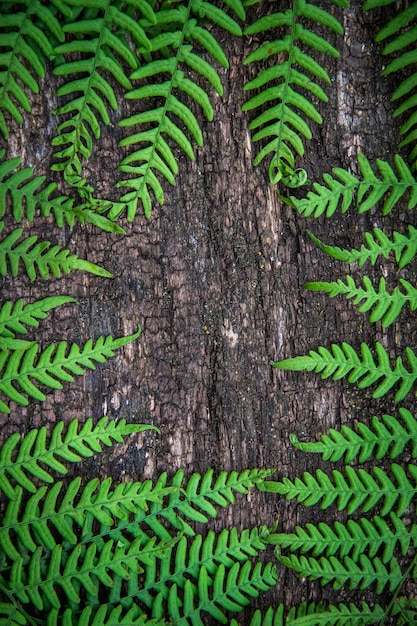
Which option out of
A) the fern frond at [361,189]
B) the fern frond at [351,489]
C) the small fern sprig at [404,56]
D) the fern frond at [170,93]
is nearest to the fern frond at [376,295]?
the fern frond at [361,189]

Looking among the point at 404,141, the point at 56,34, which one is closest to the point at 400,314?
the point at 404,141

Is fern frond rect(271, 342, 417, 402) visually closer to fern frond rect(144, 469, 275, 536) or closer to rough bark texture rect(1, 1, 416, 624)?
rough bark texture rect(1, 1, 416, 624)

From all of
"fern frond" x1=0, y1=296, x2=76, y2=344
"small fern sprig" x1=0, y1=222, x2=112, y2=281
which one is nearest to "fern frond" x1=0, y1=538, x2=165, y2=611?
"fern frond" x1=0, y1=296, x2=76, y2=344

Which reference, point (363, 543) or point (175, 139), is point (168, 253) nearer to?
point (175, 139)

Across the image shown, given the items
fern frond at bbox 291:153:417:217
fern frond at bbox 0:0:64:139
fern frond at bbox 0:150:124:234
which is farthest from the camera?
fern frond at bbox 291:153:417:217

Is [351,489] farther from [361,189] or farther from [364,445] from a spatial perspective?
[361,189]

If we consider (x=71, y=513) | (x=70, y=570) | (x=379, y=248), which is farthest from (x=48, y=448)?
(x=379, y=248)

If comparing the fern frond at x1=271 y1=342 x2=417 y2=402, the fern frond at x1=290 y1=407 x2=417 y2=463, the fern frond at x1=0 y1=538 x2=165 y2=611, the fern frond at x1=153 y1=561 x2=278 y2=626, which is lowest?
the fern frond at x1=153 y1=561 x2=278 y2=626
